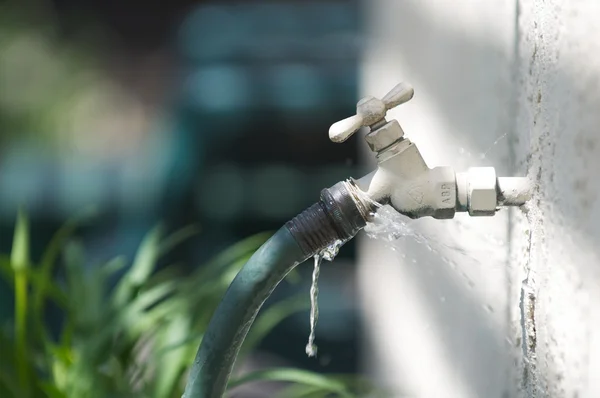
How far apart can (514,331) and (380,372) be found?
1.45 meters

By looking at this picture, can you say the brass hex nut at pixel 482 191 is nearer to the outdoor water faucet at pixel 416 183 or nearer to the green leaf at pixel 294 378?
the outdoor water faucet at pixel 416 183

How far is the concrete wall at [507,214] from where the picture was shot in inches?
28.9

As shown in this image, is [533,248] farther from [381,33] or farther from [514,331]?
[381,33]

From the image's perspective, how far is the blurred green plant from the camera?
150 cm

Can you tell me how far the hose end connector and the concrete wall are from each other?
7.4 inches

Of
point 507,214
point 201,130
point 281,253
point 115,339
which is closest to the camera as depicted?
point 281,253

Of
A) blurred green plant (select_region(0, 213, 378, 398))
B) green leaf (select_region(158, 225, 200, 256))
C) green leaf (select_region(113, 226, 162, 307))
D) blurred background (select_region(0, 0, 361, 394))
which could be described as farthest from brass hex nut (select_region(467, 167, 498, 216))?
blurred background (select_region(0, 0, 361, 394))

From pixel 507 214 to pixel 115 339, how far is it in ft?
2.62

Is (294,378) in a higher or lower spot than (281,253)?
lower

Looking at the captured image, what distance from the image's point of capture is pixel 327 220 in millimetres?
734

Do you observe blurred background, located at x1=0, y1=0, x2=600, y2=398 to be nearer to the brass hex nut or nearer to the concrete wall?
the concrete wall

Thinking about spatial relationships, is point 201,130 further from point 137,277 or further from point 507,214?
point 507,214

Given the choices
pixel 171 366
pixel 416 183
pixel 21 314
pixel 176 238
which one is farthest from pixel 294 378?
pixel 416 183

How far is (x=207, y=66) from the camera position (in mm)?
3752
